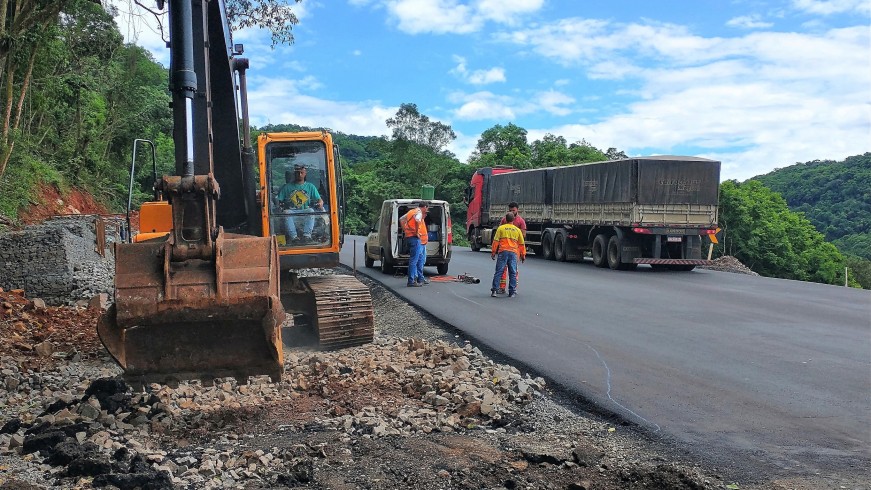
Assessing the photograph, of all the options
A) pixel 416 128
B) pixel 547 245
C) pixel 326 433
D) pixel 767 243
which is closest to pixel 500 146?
pixel 416 128

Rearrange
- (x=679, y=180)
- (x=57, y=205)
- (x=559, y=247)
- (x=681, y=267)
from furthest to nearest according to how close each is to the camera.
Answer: (x=57, y=205)
(x=559, y=247)
(x=681, y=267)
(x=679, y=180)

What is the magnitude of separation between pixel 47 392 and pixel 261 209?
9.79 feet

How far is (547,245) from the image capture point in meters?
25.0

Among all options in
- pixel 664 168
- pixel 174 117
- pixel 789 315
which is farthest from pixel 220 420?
pixel 664 168

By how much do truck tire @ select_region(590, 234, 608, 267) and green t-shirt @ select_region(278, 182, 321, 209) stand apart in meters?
13.7

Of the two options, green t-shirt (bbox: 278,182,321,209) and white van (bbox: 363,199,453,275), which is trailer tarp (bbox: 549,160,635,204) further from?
green t-shirt (bbox: 278,182,321,209)

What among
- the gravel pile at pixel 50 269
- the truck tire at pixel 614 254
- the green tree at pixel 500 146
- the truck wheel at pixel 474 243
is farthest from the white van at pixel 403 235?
the green tree at pixel 500 146

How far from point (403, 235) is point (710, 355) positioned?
1086 cm

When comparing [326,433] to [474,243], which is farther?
[474,243]

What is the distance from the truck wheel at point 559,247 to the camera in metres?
23.7

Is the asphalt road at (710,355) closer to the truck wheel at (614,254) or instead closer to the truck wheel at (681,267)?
the truck wheel at (681,267)

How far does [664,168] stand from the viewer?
20.1 meters

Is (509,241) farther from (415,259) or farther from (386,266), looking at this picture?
(386,266)

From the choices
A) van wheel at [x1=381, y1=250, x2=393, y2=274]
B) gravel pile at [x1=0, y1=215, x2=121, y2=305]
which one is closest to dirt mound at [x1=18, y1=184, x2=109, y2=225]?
gravel pile at [x1=0, y1=215, x2=121, y2=305]
